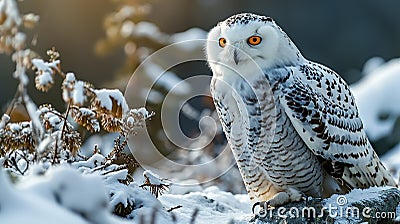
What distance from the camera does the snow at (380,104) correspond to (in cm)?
803

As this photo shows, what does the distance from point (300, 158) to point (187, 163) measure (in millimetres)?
3824

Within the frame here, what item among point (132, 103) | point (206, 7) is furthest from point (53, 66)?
point (206, 7)

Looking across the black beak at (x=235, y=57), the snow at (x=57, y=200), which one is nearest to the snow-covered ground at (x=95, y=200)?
the snow at (x=57, y=200)

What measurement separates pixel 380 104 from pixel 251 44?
5.10m

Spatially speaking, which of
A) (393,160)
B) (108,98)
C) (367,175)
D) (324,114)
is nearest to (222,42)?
(324,114)

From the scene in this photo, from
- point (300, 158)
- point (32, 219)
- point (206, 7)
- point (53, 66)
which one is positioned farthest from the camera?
point (206, 7)

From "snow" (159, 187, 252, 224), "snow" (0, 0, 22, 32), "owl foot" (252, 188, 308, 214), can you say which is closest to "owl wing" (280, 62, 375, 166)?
"owl foot" (252, 188, 308, 214)

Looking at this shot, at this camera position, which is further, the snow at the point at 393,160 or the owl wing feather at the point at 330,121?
the snow at the point at 393,160

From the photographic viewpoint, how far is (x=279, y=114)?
11.0 ft

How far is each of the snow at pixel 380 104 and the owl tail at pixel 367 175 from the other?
4.17 meters

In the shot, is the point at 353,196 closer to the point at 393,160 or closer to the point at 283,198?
the point at 283,198

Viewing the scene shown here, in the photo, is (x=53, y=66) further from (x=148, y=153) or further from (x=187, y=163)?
(x=148, y=153)

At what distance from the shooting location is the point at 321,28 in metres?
16.0

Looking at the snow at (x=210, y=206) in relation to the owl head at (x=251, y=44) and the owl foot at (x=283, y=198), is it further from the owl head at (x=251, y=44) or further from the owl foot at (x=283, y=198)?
the owl head at (x=251, y=44)
